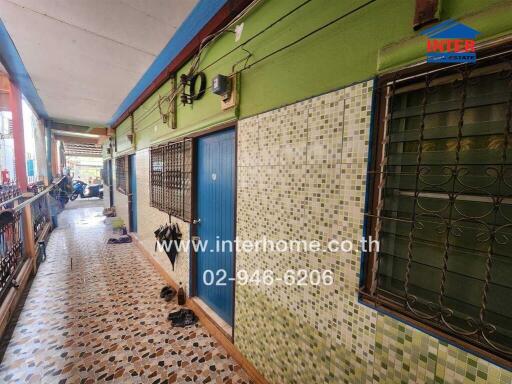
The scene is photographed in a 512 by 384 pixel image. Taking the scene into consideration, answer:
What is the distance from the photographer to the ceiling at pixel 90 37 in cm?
181

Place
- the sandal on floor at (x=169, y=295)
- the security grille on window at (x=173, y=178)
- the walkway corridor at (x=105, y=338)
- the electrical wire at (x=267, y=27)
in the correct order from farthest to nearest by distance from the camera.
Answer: the sandal on floor at (x=169, y=295), the security grille on window at (x=173, y=178), the walkway corridor at (x=105, y=338), the electrical wire at (x=267, y=27)

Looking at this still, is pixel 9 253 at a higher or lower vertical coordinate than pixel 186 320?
higher

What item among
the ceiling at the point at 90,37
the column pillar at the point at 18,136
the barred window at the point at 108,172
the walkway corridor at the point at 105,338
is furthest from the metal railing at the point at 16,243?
the barred window at the point at 108,172

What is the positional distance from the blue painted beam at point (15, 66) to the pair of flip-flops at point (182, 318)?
3.41 meters

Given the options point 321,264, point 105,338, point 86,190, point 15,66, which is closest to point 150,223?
point 105,338

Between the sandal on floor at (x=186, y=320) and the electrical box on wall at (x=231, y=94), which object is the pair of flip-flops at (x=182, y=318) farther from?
the electrical box on wall at (x=231, y=94)

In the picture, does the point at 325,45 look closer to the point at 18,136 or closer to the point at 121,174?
the point at 18,136

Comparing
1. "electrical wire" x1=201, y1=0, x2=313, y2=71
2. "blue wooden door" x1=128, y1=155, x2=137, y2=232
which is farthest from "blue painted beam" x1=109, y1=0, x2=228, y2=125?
"blue wooden door" x1=128, y1=155, x2=137, y2=232

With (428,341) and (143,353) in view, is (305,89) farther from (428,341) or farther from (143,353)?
(143,353)

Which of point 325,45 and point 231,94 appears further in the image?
point 231,94

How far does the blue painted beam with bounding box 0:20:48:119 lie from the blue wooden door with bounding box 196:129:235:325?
2348 millimetres

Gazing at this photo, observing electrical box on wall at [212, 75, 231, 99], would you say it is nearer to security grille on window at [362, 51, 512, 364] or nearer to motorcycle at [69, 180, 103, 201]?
security grille on window at [362, 51, 512, 364]

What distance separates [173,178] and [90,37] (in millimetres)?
1714

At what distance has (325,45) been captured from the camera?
3.79 feet
